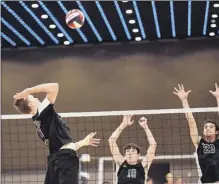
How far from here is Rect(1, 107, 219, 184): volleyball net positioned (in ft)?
49.3

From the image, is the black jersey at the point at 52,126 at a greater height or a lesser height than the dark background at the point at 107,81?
lesser

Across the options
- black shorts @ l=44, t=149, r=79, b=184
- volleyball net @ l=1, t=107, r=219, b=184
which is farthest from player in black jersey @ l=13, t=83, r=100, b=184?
volleyball net @ l=1, t=107, r=219, b=184

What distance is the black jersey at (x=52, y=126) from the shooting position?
19.9 ft

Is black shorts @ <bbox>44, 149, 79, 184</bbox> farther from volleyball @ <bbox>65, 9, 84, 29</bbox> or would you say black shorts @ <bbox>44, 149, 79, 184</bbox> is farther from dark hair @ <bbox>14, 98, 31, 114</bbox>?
volleyball @ <bbox>65, 9, 84, 29</bbox>

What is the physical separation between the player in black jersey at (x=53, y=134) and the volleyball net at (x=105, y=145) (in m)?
8.60

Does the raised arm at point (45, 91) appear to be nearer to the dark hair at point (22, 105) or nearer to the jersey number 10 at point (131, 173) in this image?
the dark hair at point (22, 105)

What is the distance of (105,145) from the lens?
15664mm

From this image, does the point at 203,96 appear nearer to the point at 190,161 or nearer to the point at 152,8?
the point at 190,161

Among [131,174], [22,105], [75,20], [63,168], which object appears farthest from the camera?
[75,20]

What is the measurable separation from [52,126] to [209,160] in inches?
95.3

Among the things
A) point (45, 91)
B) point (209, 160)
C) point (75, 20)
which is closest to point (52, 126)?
point (45, 91)

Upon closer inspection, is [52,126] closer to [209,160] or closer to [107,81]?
[209,160]

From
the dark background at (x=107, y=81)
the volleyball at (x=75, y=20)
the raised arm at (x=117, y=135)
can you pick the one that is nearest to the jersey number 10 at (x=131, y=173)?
the raised arm at (x=117, y=135)

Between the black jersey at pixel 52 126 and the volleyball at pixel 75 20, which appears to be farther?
the volleyball at pixel 75 20
